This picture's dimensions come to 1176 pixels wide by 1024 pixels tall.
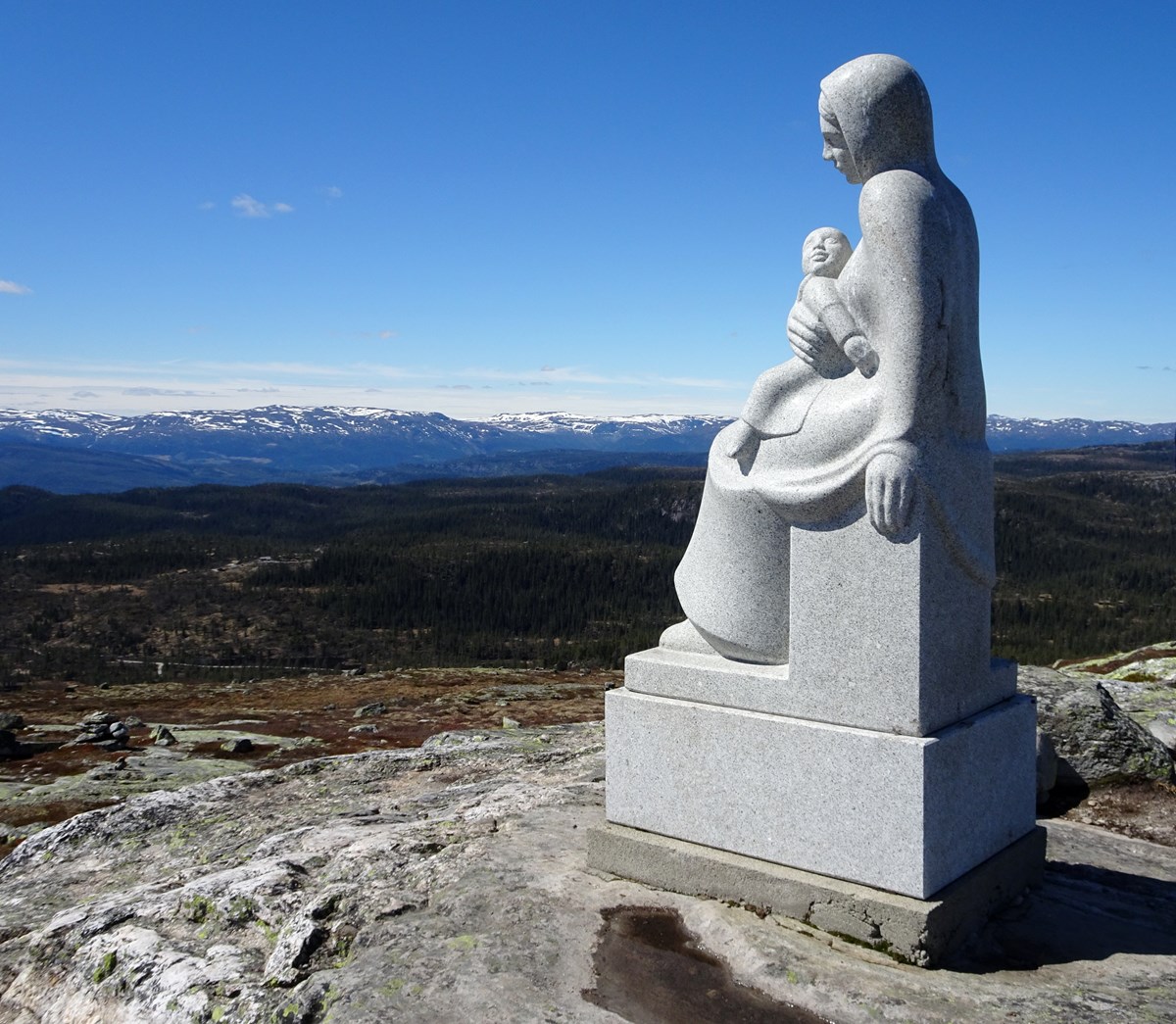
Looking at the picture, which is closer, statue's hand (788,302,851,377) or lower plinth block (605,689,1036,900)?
lower plinth block (605,689,1036,900)

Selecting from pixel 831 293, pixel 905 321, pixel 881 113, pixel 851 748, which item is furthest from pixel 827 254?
pixel 851 748

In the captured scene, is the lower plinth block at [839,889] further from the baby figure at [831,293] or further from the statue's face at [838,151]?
the statue's face at [838,151]

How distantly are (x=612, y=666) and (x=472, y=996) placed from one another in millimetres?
58308

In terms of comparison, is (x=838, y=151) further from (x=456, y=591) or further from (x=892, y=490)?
(x=456, y=591)

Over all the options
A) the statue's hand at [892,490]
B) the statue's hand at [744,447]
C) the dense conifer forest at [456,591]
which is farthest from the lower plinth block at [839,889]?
the dense conifer forest at [456,591]

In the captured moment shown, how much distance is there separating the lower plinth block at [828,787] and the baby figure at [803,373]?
199cm

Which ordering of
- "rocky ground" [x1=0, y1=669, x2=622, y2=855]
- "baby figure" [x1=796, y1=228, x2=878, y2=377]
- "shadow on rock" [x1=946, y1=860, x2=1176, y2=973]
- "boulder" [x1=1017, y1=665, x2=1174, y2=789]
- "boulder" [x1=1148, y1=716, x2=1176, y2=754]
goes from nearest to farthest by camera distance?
"shadow on rock" [x1=946, y1=860, x2=1176, y2=973] < "baby figure" [x1=796, y1=228, x2=878, y2=377] < "boulder" [x1=1017, y1=665, x2=1174, y2=789] < "boulder" [x1=1148, y1=716, x2=1176, y2=754] < "rocky ground" [x1=0, y1=669, x2=622, y2=855]

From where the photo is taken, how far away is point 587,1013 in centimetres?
527

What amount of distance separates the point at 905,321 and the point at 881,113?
1408mm

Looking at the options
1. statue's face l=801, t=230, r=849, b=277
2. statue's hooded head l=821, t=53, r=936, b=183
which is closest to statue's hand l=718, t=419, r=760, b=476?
statue's face l=801, t=230, r=849, b=277

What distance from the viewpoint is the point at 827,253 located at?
6.91 m

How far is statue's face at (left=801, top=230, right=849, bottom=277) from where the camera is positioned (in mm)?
6902

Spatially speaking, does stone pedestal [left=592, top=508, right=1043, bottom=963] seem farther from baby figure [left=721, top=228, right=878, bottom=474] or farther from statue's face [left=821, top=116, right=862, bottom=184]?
statue's face [left=821, top=116, right=862, bottom=184]

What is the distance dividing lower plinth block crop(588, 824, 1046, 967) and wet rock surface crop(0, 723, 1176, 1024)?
0.11 metres
